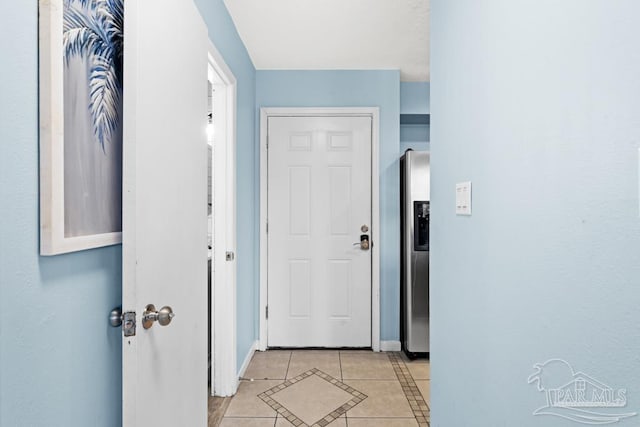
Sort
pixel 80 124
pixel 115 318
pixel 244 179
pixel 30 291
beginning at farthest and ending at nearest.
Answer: pixel 244 179, pixel 115 318, pixel 80 124, pixel 30 291

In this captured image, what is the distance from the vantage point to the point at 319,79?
3066 mm

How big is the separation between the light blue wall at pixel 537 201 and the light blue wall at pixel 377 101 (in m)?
1.73

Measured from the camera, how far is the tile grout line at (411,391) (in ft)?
6.76

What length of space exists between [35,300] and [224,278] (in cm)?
153

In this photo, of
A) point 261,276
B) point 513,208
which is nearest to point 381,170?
point 261,276

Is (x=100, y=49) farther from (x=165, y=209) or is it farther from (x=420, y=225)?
(x=420, y=225)

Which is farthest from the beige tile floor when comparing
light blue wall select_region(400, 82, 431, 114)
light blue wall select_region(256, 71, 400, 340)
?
light blue wall select_region(400, 82, 431, 114)

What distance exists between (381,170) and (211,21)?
69.3 inches

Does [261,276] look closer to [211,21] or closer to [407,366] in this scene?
[407,366]

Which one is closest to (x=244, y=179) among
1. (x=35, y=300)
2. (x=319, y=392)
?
(x=319, y=392)

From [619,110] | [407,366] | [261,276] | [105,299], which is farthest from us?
[261,276]

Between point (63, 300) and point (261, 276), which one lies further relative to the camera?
point (261, 276)

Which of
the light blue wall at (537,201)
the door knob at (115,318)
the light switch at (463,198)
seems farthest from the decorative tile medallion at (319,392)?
the light switch at (463,198)

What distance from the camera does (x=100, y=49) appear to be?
3.18ft
